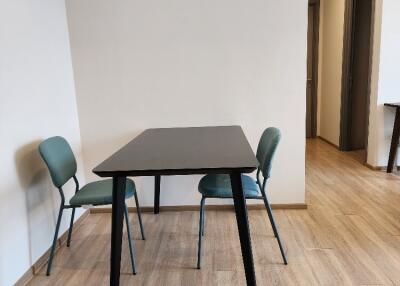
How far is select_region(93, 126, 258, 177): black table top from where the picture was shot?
1498mm

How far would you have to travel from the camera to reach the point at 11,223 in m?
1.88

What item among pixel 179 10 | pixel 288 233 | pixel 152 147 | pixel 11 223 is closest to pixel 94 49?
pixel 179 10

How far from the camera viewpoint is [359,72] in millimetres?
4625

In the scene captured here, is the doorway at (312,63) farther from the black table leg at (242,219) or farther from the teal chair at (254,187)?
the black table leg at (242,219)

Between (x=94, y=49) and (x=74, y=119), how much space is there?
2.01ft

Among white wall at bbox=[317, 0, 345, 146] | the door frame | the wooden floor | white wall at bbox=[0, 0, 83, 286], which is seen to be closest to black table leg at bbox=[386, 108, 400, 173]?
the wooden floor

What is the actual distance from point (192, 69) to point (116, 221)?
5.07ft

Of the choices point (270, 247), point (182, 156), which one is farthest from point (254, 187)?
point (182, 156)

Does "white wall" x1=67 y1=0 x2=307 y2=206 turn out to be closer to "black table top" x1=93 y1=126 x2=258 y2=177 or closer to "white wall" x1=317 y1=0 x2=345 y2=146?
"black table top" x1=93 y1=126 x2=258 y2=177

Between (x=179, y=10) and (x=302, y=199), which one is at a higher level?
(x=179, y=10)

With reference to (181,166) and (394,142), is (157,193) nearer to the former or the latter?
(181,166)

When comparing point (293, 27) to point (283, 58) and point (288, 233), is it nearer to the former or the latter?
point (283, 58)

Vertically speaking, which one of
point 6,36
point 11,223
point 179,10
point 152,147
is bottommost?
point 11,223

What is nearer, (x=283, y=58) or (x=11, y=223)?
(x=11, y=223)
